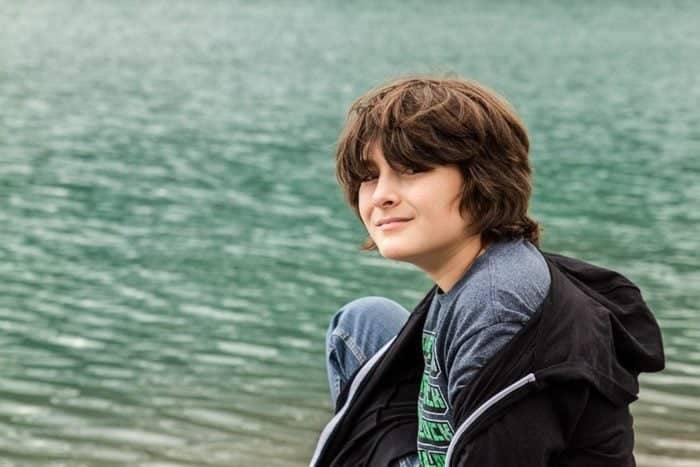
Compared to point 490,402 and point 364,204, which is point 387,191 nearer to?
point 364,204

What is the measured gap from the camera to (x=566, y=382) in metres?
2.83

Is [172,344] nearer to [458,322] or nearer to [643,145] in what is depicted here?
[458,322]

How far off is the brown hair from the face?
0.03 m

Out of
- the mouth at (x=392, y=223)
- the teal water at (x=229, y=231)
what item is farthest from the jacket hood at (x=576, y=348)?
the teal water at (x=229, y=231)

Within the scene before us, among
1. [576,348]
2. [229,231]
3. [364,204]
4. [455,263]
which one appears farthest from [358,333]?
[229,231]

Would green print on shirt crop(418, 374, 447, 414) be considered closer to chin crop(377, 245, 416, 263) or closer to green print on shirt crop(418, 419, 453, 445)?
green print on shirt crop(418, 419, 453, 445)

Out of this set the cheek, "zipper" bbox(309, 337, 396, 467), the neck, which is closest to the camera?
the neck

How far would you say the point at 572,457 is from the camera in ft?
9.77

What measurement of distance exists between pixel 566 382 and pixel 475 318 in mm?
263

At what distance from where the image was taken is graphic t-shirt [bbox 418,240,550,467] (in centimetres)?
287

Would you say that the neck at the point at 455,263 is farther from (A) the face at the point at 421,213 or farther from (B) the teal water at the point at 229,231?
(B) the teal water at the point at 229,231

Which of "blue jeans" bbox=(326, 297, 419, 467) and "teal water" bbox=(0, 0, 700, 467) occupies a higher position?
"blue jeans" bbox=(326, 297, 419, 467)

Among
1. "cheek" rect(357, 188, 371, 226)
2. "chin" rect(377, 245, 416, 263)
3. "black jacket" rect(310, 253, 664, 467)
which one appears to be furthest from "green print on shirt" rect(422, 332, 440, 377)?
"cheek" rect(357, 188, 371, 226)

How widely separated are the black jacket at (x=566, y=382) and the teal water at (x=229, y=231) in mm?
2985
